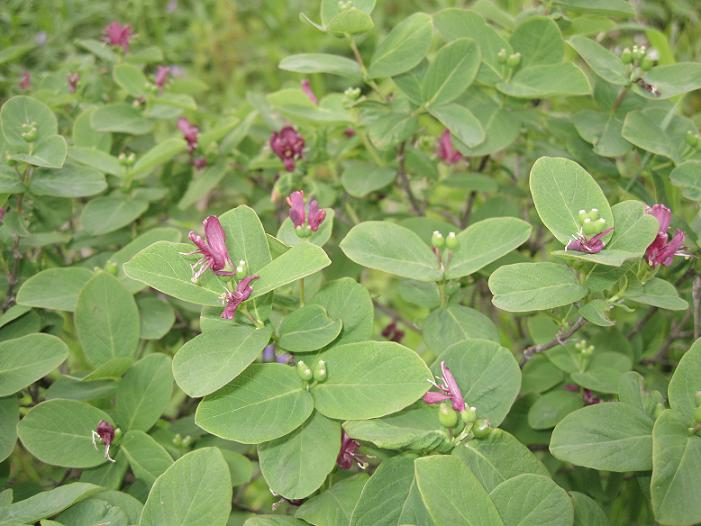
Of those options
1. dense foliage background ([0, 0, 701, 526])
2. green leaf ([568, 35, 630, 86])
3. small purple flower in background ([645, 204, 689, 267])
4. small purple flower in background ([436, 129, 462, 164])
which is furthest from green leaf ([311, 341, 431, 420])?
small purple flower in background ([436, 129, 462, 164])

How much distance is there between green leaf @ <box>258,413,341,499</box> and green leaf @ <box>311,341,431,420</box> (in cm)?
3

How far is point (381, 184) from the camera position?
1253mm

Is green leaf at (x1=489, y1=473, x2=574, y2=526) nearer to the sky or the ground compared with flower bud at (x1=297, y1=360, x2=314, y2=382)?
nearer to the ground

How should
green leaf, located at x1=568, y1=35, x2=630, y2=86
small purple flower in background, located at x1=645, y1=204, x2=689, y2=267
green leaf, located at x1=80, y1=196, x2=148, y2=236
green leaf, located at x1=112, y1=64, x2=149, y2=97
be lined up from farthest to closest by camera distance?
green leaf, located at x1=112, y1=64, x2=149, y2=97 < green leaf, located at x1=80, y1=196, x2=148, y2=236 < green leaf, located at x1=568, y1=35, x2=630, y2=86 < small purple flower in background, located at x1=645, y1=204, x2=689, y2=267

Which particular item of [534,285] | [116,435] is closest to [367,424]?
[534,285]

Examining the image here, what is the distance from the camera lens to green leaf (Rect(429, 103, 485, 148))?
109 centimetres

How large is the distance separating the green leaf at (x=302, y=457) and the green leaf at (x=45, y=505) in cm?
A: 21

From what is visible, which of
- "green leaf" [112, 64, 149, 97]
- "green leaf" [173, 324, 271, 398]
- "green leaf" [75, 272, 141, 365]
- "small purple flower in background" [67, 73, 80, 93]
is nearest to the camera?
"green leaf" [173, 324, 271, 398]

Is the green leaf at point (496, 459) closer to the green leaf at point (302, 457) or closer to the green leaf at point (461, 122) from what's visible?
the green leaf at point (302, 457)

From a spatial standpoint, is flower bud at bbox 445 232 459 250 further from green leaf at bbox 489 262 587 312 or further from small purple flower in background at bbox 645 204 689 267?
small purple flower in background at bbox 645 204 689 267

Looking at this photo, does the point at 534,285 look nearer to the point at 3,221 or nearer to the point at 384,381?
the point at 384,381

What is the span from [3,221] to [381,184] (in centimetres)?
67

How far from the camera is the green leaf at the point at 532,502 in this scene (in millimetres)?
677

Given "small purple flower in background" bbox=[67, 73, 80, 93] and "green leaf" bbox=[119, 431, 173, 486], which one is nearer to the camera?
"green leaf" bbox=[119, 431, 173, 486]
